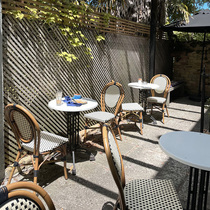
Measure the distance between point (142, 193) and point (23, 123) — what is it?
1417 mm

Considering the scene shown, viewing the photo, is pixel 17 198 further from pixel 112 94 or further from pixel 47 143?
pixel 112 94

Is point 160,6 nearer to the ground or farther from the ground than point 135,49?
farther from the ground

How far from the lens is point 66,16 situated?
12.3 feet

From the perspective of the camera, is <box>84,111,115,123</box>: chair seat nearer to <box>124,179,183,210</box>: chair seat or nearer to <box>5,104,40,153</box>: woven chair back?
<box>5,104,40,153</box>: woven chair back

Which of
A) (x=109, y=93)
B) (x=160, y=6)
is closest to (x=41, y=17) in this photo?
(x=109, y=93)

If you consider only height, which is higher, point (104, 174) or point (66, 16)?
point (66, 16)

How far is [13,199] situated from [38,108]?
2738 millimetres

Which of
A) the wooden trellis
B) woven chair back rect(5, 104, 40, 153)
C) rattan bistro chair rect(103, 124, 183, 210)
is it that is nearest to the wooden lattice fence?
the wooden trellis

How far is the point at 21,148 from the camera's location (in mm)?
2576

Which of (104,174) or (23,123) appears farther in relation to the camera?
(104,174)

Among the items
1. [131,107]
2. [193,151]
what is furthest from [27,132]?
[131,107]

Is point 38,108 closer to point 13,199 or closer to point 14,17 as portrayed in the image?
point 14,17

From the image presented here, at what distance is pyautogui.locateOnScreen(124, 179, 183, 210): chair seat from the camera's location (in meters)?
1.59

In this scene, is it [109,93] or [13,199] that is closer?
[13,199]
